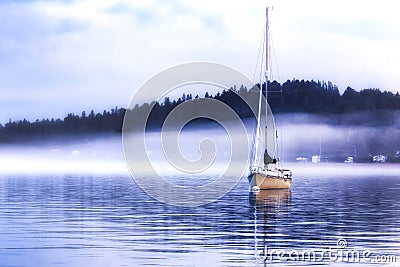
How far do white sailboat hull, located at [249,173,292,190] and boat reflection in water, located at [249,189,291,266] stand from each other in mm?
752

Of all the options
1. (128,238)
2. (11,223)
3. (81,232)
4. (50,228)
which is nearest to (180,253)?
(128,238)

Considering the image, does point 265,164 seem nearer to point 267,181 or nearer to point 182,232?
point 267,181

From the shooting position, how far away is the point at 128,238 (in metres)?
44.8

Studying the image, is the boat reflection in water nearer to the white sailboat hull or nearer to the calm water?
the calm water

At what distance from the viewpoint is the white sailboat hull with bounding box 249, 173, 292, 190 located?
9250 centimetres

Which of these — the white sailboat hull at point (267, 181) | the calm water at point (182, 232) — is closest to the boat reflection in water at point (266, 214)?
the calm water at point (182, 232)

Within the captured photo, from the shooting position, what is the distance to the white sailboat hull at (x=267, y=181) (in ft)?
303

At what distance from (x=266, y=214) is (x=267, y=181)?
31227 millimetres

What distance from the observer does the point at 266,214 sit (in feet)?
206

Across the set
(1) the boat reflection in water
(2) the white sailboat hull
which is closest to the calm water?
(1) the boat reflection in water

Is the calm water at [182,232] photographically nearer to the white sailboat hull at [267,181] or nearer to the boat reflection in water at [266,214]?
the boat reflection in water at [266,214]

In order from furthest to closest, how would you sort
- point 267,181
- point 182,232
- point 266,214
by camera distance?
point 267,181 < point 266,214 < point 182,232

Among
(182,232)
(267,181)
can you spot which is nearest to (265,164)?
(267,181)

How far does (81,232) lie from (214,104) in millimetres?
105517
